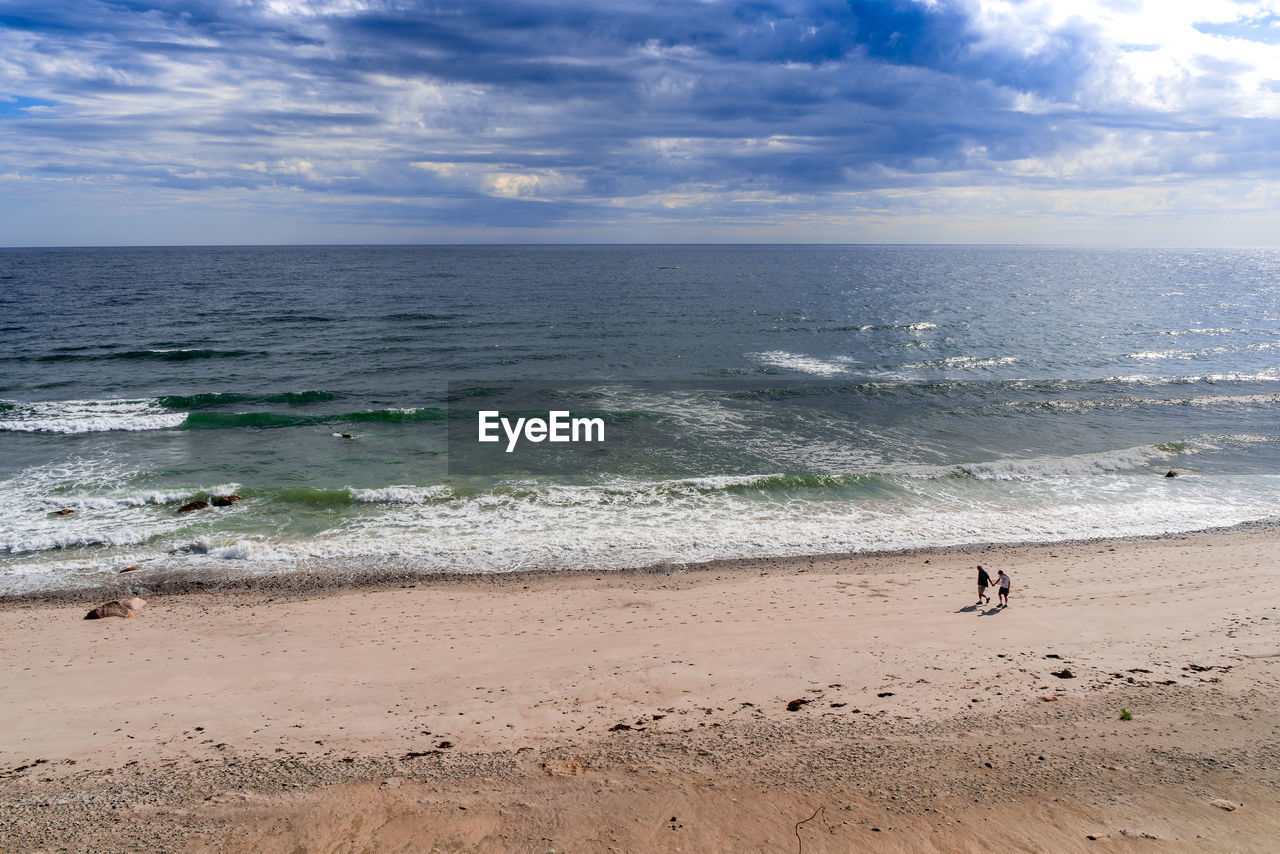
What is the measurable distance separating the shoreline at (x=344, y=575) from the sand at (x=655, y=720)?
0.56 m

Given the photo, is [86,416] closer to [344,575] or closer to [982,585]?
[344,575]

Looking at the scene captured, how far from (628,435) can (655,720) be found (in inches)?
732

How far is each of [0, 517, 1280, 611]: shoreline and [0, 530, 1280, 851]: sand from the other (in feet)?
1.85

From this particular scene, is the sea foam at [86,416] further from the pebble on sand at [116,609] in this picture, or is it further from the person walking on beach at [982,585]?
the person walking on beach at [982,585]

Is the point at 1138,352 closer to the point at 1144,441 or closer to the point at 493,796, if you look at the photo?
the point at 1144,441

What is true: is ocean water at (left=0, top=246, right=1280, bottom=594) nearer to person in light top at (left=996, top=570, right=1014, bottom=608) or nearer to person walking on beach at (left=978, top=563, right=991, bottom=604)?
person walking on beach at (left=978, top=563, right=991, bottom=604)

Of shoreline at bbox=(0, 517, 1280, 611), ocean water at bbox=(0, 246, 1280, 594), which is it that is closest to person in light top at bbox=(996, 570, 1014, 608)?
shoreline at bbox=(0, 517, 1280, 611)

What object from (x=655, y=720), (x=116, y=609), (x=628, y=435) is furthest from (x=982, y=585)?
(x=116, y=609)

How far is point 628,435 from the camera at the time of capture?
28344mm

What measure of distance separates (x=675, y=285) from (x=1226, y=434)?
67.0 meters

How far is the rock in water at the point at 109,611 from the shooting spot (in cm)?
1456

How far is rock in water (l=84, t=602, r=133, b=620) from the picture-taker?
47.8 feet

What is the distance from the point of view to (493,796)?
8.62 metres

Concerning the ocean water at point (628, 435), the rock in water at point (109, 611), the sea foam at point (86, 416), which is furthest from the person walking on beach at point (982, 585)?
the sea foam at point (86, 416)
